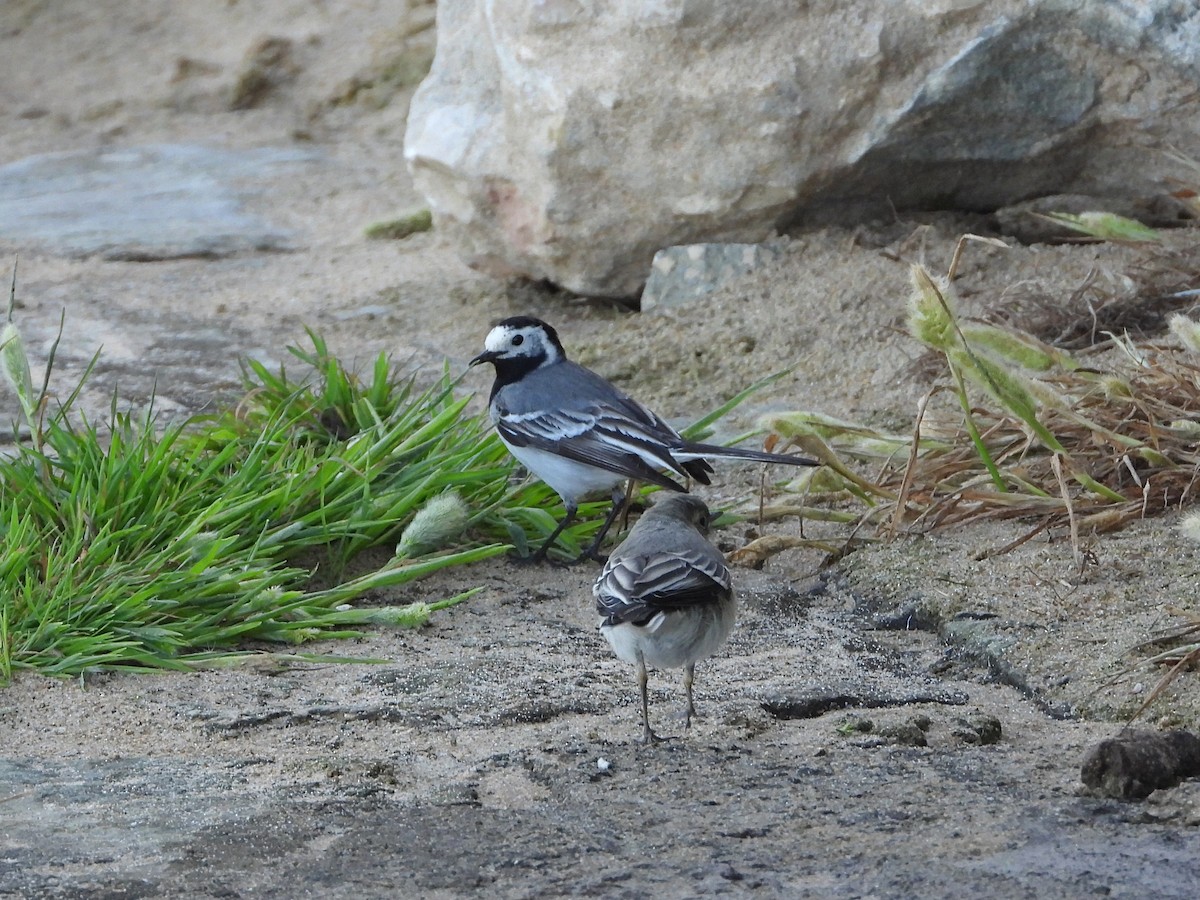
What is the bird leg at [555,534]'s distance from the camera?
471 centimetres

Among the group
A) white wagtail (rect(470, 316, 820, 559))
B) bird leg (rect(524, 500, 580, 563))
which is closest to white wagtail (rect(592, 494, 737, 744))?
white wagtail (rect(470, 316, 820, 559))

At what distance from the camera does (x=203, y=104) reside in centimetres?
1030

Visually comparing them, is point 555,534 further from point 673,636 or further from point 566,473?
point 673,636

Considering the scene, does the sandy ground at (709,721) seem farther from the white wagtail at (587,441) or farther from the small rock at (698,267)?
the white wagtail at (587,441)

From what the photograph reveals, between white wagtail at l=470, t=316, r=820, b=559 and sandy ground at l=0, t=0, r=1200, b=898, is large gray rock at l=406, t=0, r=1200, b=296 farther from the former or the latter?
white wagtail at l=470, t=316, r=820, b=559

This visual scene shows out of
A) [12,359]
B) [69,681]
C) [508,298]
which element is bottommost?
[508,298]

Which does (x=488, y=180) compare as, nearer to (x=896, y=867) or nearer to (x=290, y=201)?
(x=290, y=201)

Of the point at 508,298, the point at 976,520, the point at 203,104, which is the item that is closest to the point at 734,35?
the point at 508,298

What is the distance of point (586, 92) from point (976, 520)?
256cm

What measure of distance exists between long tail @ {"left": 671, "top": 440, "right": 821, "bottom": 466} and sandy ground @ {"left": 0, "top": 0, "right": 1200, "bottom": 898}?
1.04ft

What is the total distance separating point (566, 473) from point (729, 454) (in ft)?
1.86

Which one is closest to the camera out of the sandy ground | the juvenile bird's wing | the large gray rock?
the sandy ground

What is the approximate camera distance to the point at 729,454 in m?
4.54

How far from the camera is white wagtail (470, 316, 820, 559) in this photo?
471 centimetres
